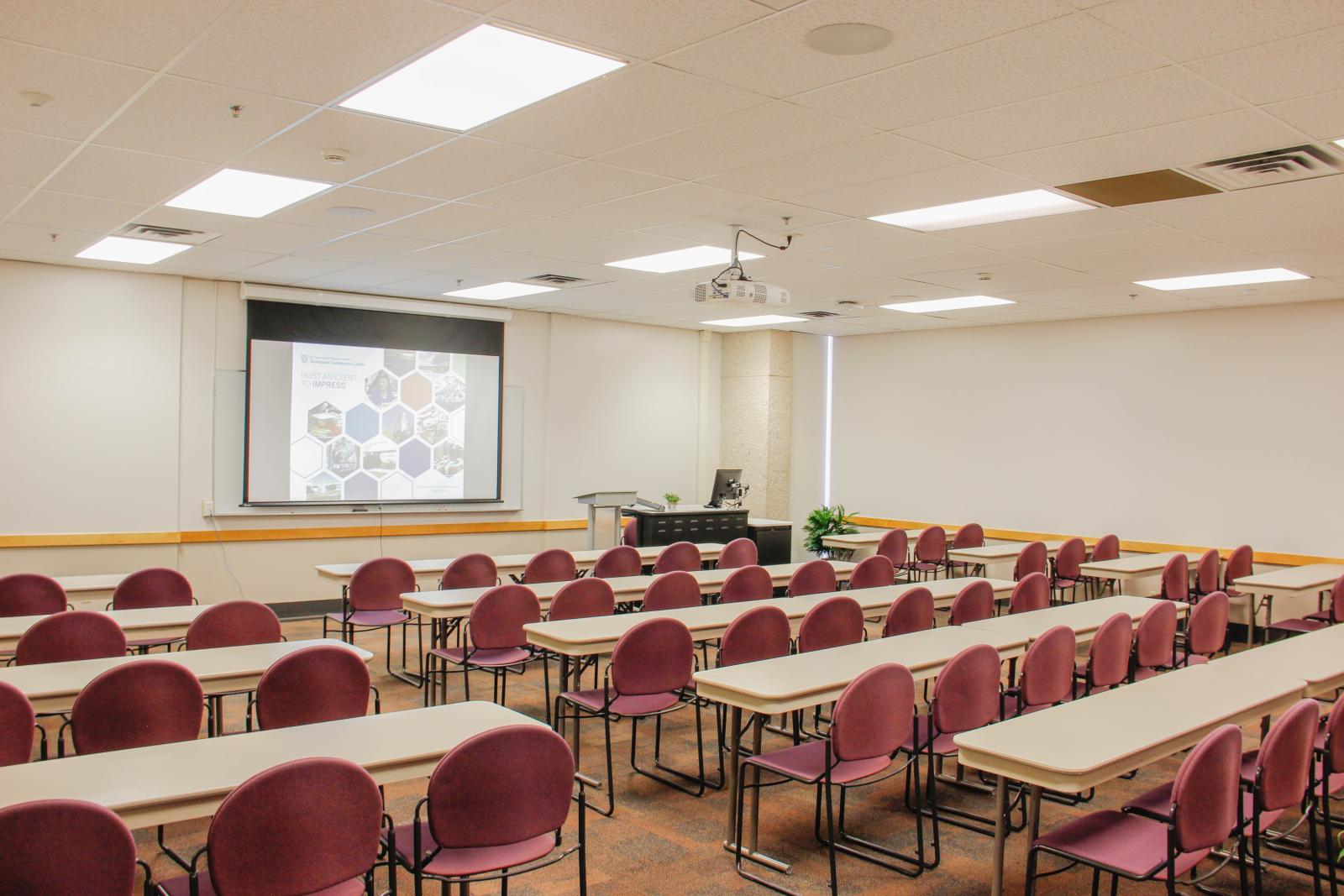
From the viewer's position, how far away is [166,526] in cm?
885

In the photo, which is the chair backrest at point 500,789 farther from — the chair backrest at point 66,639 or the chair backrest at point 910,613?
the chair backrest at point 910,613

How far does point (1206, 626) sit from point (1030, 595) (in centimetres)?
111

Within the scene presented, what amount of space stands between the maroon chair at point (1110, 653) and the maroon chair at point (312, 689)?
11.2 ft

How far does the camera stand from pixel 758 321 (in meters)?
11.4

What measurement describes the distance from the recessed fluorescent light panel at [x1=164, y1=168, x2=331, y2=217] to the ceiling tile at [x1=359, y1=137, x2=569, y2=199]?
1.54 ft

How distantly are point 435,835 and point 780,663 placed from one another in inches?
76.4

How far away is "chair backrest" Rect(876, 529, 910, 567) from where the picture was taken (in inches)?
399

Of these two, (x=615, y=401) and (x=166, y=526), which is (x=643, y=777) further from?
(x=615, y=401)

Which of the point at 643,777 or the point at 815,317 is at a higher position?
the point at 815,317

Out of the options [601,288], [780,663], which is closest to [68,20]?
[780,663]

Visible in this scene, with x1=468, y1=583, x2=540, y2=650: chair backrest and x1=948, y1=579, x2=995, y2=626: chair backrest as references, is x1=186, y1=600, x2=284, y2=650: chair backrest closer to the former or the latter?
x1=468, y1=583, x2=540, y2=650: chair backrest

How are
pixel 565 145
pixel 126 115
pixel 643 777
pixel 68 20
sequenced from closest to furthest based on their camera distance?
pixel 68 20, pixel 126 115, pixel 565 145, pixel 643 777

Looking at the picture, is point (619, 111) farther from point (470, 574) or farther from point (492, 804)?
point (470, 574)

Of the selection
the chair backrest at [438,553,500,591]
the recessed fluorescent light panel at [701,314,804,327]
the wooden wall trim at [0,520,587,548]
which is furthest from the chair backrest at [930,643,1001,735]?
the wooden wall trim at [0,520,587,548]
